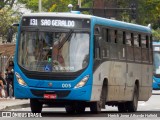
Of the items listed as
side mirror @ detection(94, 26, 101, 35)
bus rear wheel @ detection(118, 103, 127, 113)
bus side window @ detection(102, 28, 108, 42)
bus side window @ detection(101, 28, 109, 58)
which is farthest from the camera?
bus rear wheel @ detection(118, 103, 127, 113)

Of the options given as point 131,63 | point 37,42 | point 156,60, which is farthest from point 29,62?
point 156,60

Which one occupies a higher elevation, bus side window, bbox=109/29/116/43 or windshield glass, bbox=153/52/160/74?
bus side window, bbox=109/29/116/43

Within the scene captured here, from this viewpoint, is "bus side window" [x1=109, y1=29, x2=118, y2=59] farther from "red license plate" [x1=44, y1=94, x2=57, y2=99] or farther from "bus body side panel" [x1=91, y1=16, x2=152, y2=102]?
"red license plate" [x1=44, y1=94, x2=57, y2=99]

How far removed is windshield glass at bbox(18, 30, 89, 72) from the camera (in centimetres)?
2552

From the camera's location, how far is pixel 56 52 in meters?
25.5

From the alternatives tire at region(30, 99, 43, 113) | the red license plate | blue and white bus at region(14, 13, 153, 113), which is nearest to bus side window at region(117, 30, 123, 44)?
blue and white bus at region(14, 13, 153, 113)

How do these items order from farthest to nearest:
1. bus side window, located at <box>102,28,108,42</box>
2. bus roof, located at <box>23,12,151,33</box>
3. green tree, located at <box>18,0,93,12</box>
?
green tree, located at <box>18,0,93,12</box>, bus side window, located at <box>102,28,108,42</box>, bus roof, located at <box>23,12,151,33</box>

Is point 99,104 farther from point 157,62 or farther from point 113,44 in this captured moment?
point 157,62

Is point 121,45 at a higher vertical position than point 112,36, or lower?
lower

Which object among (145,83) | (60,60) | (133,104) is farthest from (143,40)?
(60,60)

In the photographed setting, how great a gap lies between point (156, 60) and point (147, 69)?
24.2 meters

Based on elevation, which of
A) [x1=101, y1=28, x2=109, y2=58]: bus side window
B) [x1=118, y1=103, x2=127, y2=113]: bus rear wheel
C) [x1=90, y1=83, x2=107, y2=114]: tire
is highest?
[x1=101, y1=28, x2=109, y2=58]: bus side window

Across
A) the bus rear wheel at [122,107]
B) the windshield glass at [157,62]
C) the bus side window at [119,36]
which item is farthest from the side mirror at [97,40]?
the windshield glass at [157,62]

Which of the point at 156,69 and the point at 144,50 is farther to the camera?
the point at 156,69
